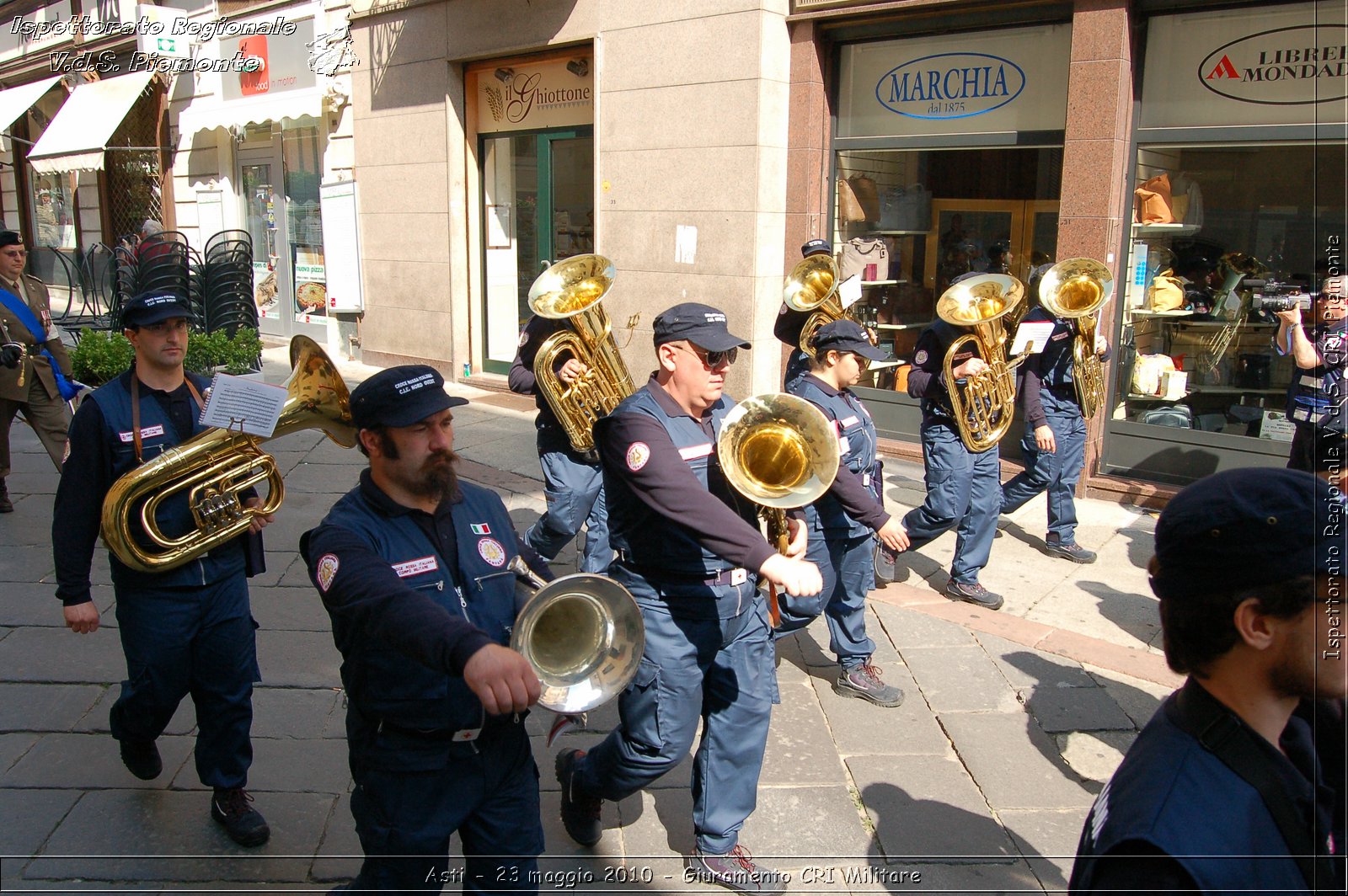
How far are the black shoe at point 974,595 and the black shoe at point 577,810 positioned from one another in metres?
3.04

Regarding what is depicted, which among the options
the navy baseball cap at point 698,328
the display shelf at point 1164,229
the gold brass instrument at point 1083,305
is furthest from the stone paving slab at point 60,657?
the display shelf at point 1164,229

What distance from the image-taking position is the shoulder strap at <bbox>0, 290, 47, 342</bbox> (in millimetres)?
6684

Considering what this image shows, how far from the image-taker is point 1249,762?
1591mm

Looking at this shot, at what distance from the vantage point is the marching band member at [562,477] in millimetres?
5566

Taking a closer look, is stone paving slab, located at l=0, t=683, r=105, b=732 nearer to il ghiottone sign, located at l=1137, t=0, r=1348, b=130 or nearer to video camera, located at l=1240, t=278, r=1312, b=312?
video camera, located at l=1240, t=278, r=1312, b=312

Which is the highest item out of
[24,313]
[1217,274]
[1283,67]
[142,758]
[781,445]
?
[1283,67]

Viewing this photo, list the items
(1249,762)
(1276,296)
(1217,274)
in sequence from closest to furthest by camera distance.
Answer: (1249,762)
(1276,296)
(1217,274)

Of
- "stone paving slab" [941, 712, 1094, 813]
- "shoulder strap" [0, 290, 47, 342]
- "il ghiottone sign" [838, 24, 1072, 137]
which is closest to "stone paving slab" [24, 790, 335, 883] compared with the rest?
"stone paving slab" [941, 712, 1094, 813]

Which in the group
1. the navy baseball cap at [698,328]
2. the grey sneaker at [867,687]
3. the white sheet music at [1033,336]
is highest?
the navy baseball cap at [698,328]

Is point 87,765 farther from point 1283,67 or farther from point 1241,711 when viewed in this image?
point 1283,67

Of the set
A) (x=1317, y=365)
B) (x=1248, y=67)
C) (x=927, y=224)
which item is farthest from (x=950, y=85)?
(x=1317, y=365)

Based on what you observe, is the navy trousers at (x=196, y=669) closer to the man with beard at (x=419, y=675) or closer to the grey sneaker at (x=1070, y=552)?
the man with beard at (x=419, y=675)

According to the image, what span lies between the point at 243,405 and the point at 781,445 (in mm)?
1821

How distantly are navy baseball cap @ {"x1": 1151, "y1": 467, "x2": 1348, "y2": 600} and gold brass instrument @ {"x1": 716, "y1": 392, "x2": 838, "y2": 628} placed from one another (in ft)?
5.30
